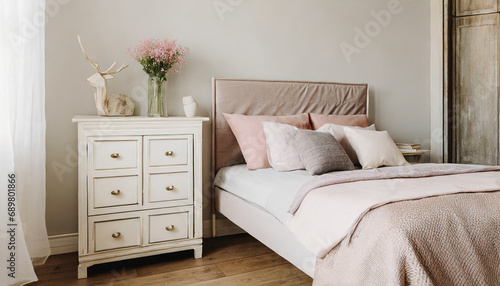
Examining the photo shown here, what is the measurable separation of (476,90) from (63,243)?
3989mm

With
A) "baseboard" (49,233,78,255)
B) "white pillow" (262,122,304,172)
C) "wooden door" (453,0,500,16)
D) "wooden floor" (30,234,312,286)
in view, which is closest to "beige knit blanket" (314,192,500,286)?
"wooden floor" (30,234,312,286)

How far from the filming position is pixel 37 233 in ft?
7.20

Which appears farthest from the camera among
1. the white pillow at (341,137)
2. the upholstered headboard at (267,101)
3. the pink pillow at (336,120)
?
the pink pillow at (336,120)

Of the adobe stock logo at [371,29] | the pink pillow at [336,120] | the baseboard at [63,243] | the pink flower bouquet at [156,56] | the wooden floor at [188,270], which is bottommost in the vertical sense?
the wooden floor at [188,270]

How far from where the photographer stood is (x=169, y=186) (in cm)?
249

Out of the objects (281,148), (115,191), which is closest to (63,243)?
(115,191)

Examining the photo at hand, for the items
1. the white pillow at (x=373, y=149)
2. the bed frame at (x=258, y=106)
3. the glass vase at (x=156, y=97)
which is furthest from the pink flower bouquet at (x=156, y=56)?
the white pillow at (x=373, y=149)

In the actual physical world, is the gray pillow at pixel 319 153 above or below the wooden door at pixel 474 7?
below

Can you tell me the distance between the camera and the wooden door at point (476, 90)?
12.6 ft

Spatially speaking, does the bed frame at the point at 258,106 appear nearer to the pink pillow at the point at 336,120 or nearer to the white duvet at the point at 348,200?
the pink pillow at the point at 336,120

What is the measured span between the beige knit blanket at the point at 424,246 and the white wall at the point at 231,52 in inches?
70.7

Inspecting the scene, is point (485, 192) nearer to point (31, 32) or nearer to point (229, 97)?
point (229, 97)

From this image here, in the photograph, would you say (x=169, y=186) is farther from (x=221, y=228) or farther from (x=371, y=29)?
(x=371, y=29)

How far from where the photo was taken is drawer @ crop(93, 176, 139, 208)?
7.57 ft
